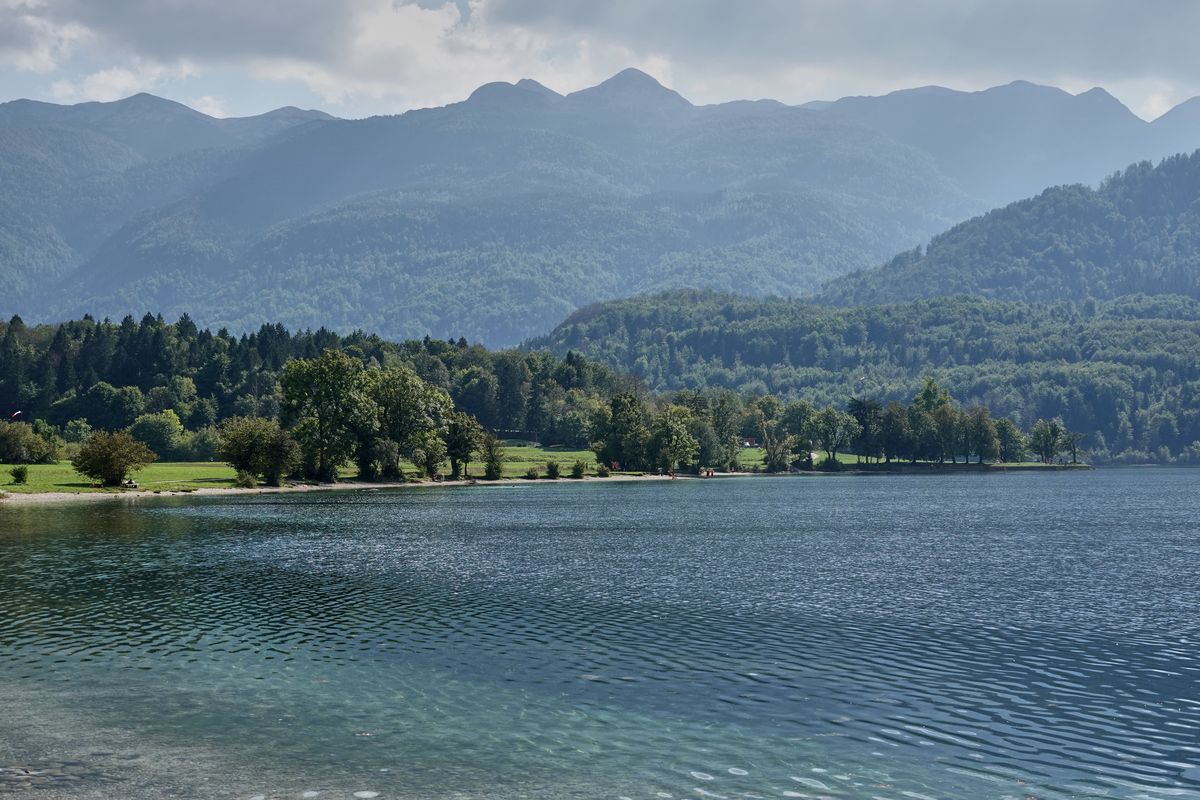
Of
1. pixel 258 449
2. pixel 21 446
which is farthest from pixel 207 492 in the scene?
pixel 21 446

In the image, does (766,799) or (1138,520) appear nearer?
(766,799)

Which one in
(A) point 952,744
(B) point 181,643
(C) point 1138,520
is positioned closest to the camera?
(A) point 952,744

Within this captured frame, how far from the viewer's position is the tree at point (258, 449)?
516 ft

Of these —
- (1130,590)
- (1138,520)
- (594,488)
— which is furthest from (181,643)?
(594,488)

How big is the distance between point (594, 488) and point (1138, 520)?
3709 inches

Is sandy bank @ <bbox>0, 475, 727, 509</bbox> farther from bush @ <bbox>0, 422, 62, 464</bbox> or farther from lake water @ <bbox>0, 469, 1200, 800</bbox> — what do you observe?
lake water @ <bbox>0, 469, 1200, 800</bbox>

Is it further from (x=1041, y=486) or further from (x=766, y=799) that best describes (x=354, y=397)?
(x=766, y=799)

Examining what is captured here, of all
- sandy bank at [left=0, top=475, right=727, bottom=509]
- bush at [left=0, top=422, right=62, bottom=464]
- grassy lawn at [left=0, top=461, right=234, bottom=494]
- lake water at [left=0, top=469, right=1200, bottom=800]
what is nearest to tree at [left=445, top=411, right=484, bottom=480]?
sandy bank at [left=0, top=475, right=727, bottom=509]

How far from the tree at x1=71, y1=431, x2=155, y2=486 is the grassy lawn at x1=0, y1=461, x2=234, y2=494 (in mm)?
2200

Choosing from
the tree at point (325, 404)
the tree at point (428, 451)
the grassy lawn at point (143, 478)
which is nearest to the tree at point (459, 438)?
the tree at point (428, 451)

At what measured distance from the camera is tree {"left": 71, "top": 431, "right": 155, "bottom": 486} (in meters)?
136

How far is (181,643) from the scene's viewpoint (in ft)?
137

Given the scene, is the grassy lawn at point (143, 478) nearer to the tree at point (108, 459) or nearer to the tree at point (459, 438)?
the tree at point (108, 459)

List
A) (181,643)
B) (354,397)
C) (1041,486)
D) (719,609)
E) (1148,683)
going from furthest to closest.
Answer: (1041,486) < (354,397) < (719,609) < (181,643) < (1148,683)
